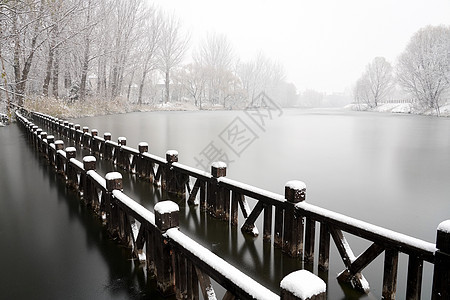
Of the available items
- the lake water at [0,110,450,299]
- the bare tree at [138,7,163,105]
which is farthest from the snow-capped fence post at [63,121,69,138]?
the bare tree at [138,7,163,105]

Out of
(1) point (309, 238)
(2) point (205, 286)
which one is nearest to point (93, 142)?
→ (1) point (309, 238)

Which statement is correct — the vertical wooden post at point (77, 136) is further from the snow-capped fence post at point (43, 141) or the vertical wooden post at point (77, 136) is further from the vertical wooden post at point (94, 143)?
the vertical wooden post at point (94, 143)

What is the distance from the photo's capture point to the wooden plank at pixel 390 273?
120 inches

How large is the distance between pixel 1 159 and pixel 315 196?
10205 mm

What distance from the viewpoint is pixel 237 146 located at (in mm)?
15258

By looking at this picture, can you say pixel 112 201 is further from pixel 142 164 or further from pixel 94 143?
pixel 94 143

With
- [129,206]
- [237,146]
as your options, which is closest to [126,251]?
[129,206]

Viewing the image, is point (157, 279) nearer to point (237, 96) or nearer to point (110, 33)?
point (110, 33)

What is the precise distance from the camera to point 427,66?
3972 centimetres

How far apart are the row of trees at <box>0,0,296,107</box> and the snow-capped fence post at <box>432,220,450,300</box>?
32.7ft

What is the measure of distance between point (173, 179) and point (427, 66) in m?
43.6

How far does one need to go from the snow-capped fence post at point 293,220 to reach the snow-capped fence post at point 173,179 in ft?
8.74

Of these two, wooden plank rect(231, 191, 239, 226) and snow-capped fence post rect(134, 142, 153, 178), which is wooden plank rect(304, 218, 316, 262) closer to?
wooden plank rect(231, 191, 239, 226)

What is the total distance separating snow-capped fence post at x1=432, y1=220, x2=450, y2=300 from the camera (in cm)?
255
